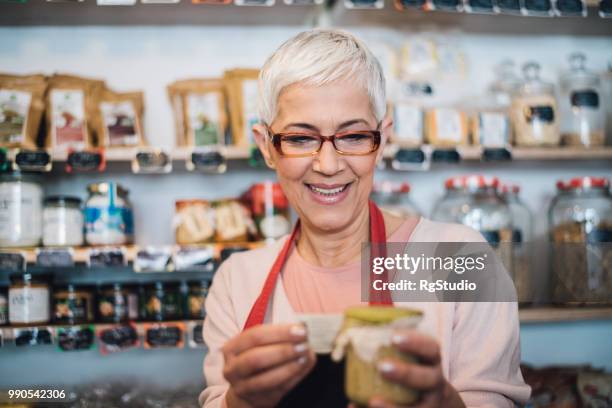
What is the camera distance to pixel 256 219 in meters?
1.92

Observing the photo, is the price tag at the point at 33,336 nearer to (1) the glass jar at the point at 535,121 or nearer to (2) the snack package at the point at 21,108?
(2) the snack package at the point at 21,108

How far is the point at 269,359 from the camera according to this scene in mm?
718

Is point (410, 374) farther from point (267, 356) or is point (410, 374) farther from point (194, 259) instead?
point (194, 259)

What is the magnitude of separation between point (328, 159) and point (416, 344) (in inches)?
18.5

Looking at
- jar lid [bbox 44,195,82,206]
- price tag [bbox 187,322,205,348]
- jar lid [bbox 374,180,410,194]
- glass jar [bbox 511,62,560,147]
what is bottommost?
price tag [bbox 187,322,205,348]

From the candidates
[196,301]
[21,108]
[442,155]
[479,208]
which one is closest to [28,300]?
[196,301]

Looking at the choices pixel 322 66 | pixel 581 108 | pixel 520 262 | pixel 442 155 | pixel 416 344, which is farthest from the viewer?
pixel 581 108

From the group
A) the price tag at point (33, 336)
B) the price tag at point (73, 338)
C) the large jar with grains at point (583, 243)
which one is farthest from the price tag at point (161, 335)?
the large jar with grains at point (583, 243)

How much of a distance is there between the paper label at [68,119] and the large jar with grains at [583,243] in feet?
5.73

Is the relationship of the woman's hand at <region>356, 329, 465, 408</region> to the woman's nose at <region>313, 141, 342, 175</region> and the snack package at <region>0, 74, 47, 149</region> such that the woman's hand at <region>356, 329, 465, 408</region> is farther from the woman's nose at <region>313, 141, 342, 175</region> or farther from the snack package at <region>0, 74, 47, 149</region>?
the snack package at <region>0, 74, 47, 149</region>

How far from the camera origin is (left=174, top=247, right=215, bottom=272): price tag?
5.89ft

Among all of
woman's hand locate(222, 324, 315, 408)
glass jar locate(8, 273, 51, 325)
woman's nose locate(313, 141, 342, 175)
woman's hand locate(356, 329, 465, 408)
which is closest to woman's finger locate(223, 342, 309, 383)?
woman's hand locate(222, 324, 315, 408)

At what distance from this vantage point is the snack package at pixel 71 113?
73.5 inches

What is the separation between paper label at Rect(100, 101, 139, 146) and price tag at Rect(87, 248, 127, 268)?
377 mm
